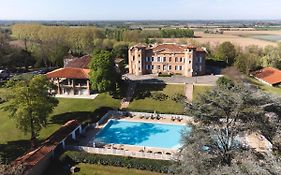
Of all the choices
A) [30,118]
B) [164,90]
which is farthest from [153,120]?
[30,118]

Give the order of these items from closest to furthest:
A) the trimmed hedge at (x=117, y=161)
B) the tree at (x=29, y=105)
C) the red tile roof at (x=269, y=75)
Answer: the trimmed hedge at (x=117, y=161) → the tree at (x=29, y=105) → the red tile roof at (x=269, y=75)

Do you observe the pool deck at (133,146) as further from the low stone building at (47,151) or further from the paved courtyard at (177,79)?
the paved courtyard at (177,79)

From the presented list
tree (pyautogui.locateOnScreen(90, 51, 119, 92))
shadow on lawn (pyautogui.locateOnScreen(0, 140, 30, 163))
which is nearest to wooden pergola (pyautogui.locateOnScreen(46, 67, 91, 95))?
tree (pyautogui.locateOnScreen(90, 51, 119, 92))

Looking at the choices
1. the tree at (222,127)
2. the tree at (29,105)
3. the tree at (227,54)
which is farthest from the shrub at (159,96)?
the tree at (227,54)

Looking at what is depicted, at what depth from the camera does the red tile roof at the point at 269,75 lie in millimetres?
59375

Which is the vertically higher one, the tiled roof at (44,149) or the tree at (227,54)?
the tree at (227,54)

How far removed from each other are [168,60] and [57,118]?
27475 mm

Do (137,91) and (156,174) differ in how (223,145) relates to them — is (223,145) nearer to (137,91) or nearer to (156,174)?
(156,174)

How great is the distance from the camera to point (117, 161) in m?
31.7

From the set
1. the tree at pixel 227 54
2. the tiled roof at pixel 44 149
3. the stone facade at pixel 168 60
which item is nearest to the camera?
the tiled roof at pixel 44 149

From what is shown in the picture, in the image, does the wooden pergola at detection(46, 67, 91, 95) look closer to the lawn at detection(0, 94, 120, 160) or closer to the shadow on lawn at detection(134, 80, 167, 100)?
the lawn at detection(0, 94, 120, 160)

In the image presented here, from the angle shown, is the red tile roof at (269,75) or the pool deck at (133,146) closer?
the pool deck at (133,146)

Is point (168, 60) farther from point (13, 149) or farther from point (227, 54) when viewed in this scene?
point (13, 149)

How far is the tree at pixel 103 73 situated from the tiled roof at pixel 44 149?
1033cm
